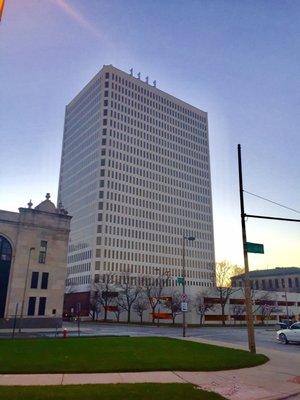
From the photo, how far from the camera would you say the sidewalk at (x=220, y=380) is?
36.9ft

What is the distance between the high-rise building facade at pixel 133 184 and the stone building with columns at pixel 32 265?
70.5 metres

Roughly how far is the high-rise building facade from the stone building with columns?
70495 mm

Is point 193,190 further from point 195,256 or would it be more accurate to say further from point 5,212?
point 5,212

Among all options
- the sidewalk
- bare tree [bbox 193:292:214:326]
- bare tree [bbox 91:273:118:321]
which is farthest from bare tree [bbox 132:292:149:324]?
the sidewalk

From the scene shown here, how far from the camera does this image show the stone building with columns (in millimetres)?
44562

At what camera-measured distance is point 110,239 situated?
430 ft

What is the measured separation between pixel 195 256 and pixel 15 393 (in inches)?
5989

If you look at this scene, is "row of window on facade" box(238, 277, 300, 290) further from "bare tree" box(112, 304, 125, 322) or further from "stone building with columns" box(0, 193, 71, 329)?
"stone building with columns" box(0, 193, 71, 329)

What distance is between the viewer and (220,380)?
505 inches

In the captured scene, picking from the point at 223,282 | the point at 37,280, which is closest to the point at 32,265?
the point at 37,280

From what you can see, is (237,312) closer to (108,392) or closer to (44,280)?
(44,280)

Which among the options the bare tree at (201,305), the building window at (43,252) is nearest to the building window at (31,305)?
the building window at (43,252)

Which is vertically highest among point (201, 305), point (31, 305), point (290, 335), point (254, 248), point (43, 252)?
point (43, 252)

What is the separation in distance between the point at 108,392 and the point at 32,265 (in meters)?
39.1
